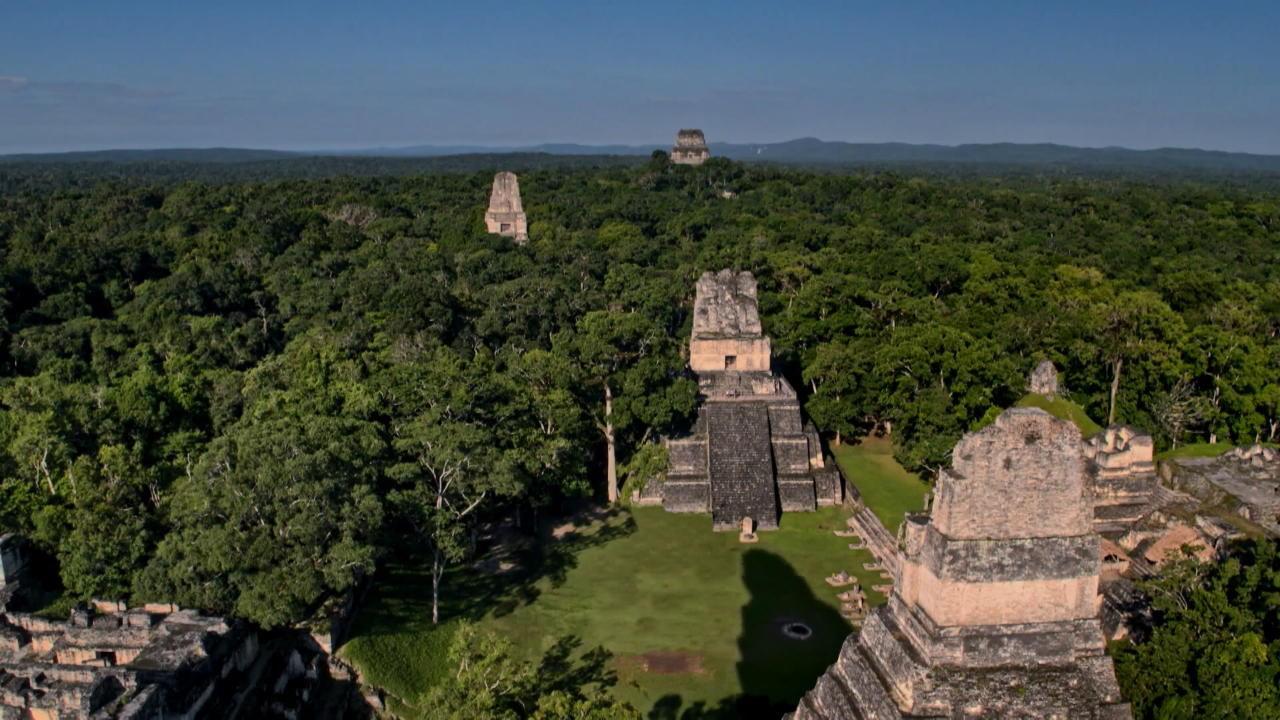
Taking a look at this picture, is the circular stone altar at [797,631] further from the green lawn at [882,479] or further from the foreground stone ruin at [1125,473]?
the foreground stone ruin at [1125,473]

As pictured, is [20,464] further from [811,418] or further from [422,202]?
[422,202]

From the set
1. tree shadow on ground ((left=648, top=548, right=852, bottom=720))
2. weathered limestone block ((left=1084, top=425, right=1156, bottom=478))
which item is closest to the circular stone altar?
tree shadow on ground ((left=648, top=548, right=852, bottom=720))

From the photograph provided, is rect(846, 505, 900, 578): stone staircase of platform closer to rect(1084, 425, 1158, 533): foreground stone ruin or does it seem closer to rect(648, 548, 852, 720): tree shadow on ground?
rect(648, 548, 852, 720): tree shadow on ground

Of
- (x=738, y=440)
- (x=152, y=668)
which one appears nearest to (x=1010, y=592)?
(x=152, y=668)

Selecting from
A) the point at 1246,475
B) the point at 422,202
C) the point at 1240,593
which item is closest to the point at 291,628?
the point at 1240,593

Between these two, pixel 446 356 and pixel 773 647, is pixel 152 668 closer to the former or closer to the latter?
pixel 773 647

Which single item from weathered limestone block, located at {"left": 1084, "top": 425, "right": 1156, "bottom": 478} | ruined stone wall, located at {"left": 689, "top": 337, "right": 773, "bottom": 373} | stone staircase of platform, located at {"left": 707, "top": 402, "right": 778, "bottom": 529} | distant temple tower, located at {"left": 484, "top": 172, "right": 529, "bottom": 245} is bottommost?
stone staircase of platform, located at {"left": 707, "top": 402, "right": 778, "bottom": 529}
